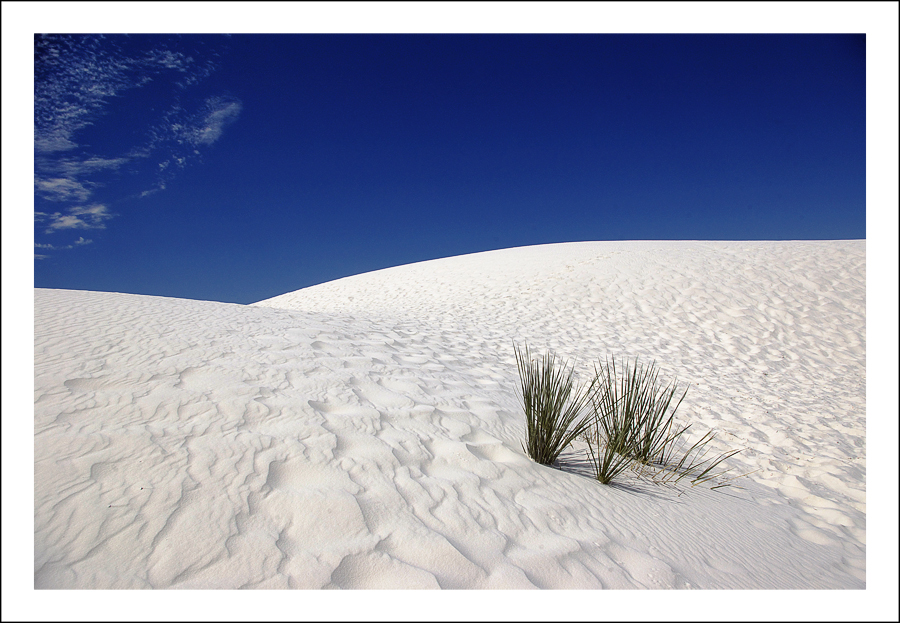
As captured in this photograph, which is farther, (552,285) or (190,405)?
(552,285)

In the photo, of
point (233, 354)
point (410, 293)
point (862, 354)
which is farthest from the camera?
point (410, 293)

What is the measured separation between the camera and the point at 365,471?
2.46 metres

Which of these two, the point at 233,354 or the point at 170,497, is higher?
the point at 233,354

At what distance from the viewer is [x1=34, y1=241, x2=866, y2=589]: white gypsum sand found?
6.04 feet

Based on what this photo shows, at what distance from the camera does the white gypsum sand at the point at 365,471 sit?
6.04 feet

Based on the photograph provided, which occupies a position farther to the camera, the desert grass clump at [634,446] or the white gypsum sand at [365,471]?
the desert grass clump at [634,446]

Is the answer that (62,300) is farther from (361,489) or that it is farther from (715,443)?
(715,443)

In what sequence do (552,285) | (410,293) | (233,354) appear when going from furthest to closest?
(410,293)
(552,285)
(233,354)

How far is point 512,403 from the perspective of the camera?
419 cm

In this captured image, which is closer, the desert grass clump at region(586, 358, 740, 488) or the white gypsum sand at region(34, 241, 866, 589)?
the white gypsum sand at region(34, 241, 866, 589)

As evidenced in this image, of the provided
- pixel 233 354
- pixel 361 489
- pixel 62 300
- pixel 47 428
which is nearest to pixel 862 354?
pixel 361 489

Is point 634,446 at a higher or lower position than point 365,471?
lower

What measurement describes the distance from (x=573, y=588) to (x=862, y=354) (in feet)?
26.8

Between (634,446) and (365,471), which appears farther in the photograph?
(634,446)
